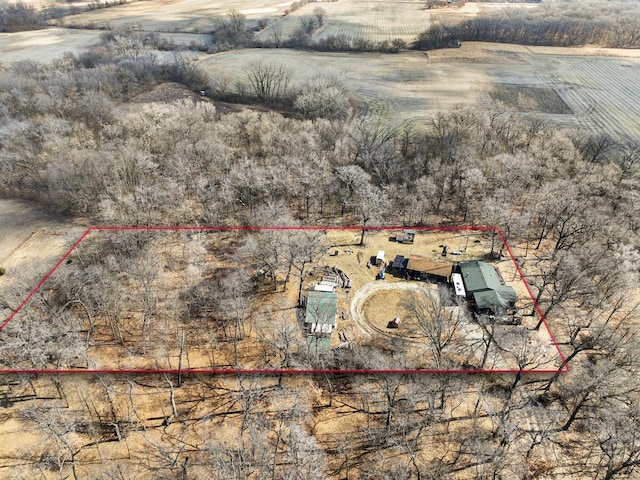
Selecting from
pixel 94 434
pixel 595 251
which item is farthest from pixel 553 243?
pixel 94 434

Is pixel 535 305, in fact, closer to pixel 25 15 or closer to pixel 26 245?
pixel 26 245

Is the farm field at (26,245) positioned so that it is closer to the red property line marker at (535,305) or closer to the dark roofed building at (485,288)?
the dark roofed building at (485,288)

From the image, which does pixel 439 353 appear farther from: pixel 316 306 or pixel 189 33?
pixel 189 33

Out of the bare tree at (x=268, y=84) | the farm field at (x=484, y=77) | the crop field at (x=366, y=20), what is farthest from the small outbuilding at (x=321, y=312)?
the crop field at (x=366, y=20)

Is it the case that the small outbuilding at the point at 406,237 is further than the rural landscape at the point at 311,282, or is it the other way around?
the small outbuilding at the point at 406,237

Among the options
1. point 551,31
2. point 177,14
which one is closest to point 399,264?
point 551,31
